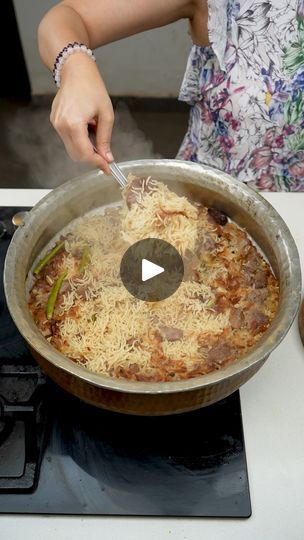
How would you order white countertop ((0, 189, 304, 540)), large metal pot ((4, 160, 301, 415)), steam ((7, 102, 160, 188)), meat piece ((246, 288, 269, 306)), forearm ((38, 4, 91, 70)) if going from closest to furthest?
large metal pot ((4, 160, 301, 415)), white countertop ((0, 189, 304, 540)), meat piece ((246, 288, 269, 306)), forearm ((38, 4, 91, 70)), steam ((7, 102, 160, 188))

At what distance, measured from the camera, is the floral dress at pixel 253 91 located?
189cm

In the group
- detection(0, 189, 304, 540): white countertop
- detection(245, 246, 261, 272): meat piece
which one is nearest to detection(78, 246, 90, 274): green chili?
detection(245, 246, 261, 272): meat piece

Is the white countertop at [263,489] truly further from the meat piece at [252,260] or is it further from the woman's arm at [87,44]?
the woman's arm at [87,44]

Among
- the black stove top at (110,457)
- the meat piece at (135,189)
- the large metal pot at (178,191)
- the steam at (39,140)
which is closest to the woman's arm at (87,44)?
the meat piece at (135,189)

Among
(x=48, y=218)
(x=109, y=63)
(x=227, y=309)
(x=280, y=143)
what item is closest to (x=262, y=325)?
(x=227, y=309)

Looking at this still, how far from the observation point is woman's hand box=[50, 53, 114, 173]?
1468mm

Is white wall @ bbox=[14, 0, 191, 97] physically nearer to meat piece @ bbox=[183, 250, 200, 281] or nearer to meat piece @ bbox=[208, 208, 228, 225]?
meat piece @ bbox=[208, 208, 228, 225]

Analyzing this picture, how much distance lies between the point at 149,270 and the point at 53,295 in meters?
0.30

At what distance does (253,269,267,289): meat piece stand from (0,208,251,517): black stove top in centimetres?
35

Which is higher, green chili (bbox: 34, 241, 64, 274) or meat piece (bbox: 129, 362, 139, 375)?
green chili (bbox: 34, 241, 64, 274)

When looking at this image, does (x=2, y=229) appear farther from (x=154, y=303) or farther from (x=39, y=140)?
(x=39, y=140)

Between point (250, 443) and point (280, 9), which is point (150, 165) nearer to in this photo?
point (280, 9)

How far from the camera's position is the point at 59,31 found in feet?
5.75

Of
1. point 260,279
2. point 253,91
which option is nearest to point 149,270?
point 260,279
